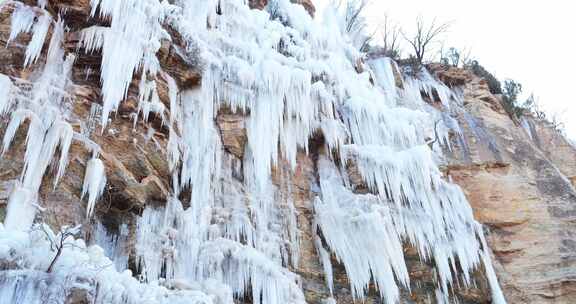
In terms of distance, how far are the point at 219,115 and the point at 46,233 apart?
4.92 meters

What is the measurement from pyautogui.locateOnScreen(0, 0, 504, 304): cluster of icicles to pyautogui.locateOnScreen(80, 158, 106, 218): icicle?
28mm

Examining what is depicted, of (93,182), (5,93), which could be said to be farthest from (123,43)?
(93,182)

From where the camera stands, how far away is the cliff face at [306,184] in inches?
289

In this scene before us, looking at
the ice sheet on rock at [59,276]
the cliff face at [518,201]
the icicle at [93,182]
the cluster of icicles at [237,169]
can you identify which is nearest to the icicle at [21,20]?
the cluster of icicles at [237,169]

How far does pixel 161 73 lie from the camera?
891 centimetres

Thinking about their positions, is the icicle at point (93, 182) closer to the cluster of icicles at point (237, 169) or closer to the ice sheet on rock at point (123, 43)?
the cluster of icicles at point (237, 169)

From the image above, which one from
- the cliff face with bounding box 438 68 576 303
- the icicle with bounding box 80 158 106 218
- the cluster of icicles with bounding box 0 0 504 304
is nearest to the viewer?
the cluster of icicles with bounding box 0 0 504 304

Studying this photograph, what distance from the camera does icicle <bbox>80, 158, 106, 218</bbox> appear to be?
23.2 ft

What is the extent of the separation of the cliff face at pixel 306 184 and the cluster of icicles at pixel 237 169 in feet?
0.30

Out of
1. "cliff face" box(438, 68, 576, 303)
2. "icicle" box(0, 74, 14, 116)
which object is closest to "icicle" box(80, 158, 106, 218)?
"icicle" box(0, 74, 14, 116)

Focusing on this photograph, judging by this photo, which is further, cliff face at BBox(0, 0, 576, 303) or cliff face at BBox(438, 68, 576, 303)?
cliff face at BBox(438, 68, 576, 303)

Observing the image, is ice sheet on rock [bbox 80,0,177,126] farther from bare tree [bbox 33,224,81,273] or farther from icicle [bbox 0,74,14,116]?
bare tree [bbox 33,224,81,273]

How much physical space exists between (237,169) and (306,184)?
1378 millimetres

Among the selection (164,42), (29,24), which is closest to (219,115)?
(164,42)
